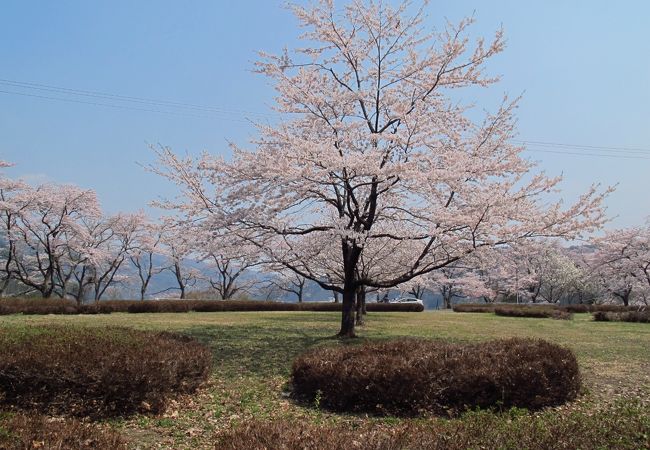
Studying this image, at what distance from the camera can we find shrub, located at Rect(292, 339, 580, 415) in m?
6.57

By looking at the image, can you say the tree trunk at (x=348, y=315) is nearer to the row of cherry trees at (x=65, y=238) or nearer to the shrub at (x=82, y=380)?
the shrub at (x=82, y=380)

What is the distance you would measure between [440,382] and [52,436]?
4518mm

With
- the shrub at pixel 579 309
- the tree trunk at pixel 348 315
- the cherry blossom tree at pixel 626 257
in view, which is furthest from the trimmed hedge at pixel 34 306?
the cherry blossom tree at pixel 626 257

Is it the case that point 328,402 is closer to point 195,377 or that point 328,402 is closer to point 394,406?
point 394,406

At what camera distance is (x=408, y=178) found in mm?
11953

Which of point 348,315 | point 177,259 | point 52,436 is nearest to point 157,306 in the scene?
point 177,259

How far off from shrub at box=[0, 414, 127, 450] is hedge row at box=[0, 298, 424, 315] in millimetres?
21349

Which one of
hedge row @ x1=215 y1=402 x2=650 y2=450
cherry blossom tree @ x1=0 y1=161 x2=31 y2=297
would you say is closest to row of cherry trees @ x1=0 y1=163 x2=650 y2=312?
cherry blossom tree @ x1=0 y1=161 x2=31 y2=297

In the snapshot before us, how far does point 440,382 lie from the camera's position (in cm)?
662

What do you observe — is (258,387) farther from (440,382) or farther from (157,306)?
(157,306)

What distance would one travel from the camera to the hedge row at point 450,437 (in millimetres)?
3699

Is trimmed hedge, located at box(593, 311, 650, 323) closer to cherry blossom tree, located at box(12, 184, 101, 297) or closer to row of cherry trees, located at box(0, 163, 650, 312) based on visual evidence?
row of cherry trees, located at box(0, 163, 650, 312)

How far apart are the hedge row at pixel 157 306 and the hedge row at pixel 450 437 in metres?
22.4

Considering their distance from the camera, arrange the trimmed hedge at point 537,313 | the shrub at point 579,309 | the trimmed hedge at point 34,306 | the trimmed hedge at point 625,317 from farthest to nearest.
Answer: the shrub at point 579,309, the trimmed hedge at point 537,313, the trimmed hedge at point 625,317, the trimmed hedge at point 34,306
